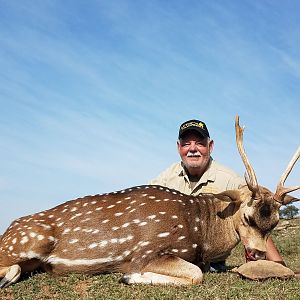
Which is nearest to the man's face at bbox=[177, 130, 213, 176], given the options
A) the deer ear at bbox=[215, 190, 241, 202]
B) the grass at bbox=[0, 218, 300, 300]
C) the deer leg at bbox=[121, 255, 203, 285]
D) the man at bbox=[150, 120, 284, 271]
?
the man at bbox=[150, 120, 284, 271]

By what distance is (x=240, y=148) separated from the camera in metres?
7.12

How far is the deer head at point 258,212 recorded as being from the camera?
21.4 feet

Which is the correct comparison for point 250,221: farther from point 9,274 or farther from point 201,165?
point 9,274

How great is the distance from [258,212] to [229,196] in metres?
0.50

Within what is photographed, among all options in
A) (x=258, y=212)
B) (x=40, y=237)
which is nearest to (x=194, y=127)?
(x=258, y=212)

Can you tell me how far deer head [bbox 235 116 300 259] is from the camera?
21.4 ft

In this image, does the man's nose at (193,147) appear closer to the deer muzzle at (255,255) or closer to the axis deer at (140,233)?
the axis deer at (140,233)

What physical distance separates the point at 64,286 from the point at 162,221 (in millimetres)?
1493

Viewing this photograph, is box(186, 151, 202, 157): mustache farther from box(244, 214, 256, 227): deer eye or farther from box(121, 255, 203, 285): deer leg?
box(121, 255, 203, 285): deer leg

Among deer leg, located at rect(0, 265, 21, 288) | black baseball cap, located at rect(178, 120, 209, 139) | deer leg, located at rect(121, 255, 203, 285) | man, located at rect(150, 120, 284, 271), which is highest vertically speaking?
black baseball cap, located at rect(178, 120, 209, 139)

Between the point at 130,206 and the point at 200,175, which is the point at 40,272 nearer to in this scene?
the point at 130,206

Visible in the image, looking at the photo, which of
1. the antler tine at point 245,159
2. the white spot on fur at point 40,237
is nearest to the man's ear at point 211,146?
the antler tine at point 245,159

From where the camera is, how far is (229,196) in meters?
6.88

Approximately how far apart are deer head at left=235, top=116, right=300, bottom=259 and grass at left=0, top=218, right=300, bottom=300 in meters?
0.49
